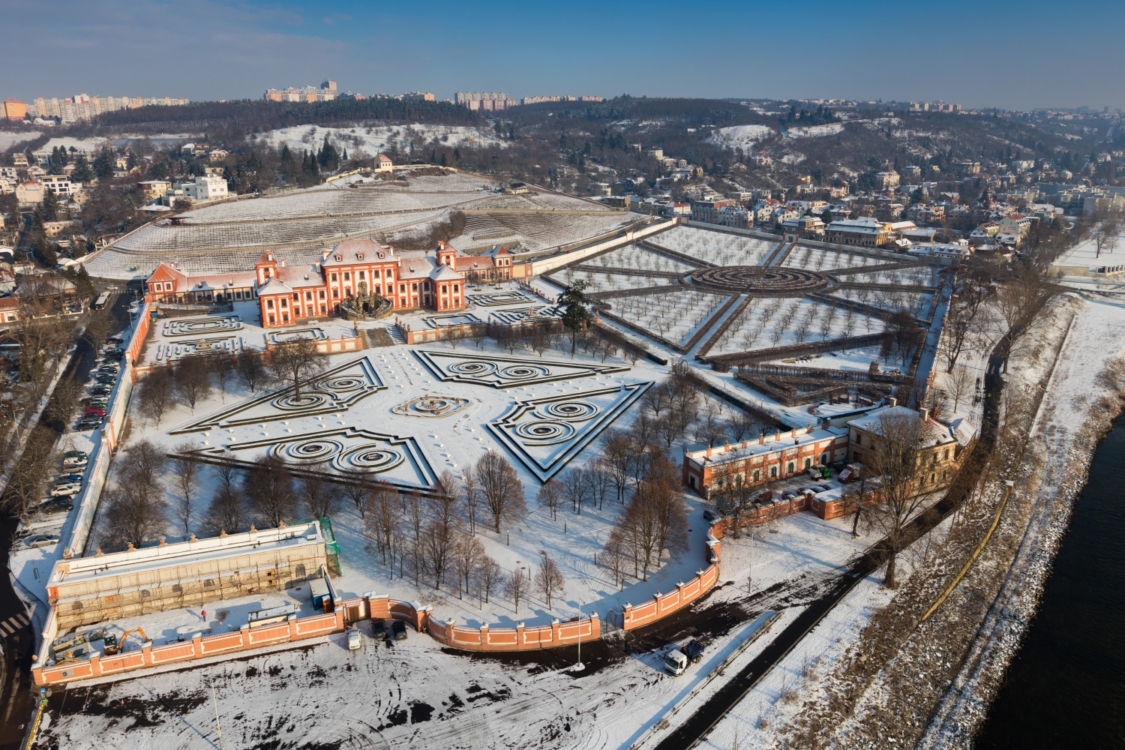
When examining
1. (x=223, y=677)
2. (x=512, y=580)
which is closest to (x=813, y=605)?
(x=512, y=580)

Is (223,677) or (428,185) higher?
(428,185)

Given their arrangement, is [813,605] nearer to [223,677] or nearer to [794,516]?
[794,516]

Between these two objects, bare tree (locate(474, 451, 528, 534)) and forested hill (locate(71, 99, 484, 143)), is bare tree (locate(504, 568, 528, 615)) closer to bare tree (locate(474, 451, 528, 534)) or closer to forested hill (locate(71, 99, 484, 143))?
bare tree (locate(474, 451, 528, 534))

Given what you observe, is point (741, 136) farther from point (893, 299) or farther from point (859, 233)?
point (893, 299)

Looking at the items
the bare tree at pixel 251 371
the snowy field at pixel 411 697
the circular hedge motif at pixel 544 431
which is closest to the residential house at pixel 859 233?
the circular hedge motif at pixel 544 431

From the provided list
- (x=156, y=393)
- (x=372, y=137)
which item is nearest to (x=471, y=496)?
(x=156, y=393)

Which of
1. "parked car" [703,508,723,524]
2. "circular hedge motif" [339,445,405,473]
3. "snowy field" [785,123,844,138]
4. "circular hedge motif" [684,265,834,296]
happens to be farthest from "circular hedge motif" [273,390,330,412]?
"snowy field" [785,123,844,138]

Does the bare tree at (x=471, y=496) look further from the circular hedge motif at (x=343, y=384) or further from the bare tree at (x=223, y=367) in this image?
the bare tree at (x=223, y=367)
